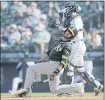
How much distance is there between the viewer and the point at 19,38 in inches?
647

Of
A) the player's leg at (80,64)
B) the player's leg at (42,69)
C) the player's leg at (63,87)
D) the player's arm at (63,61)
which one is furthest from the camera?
the player's leg at (80,64)

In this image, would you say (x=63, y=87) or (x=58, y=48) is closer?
(x=58, y=48)

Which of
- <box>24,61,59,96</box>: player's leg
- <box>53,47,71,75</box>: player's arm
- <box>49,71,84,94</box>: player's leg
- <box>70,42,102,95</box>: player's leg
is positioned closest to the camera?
<box>53,47,71,75</box>: player's arm

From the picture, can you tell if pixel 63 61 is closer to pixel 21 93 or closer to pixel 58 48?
pixel 58 48

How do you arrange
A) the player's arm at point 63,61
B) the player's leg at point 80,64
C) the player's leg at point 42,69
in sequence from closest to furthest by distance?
the player's arm at point 63,61
the player's leg at point 42,69
the player's leg at point 80,64

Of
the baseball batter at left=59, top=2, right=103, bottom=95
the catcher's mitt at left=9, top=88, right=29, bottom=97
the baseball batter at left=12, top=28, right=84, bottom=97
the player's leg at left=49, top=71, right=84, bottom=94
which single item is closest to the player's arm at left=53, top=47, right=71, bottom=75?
the baseball batter at left=12, top=28, right=84, bottom=97

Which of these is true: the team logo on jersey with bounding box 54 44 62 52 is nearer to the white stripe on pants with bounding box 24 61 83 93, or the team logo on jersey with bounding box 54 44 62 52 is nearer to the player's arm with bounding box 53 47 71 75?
the player's arm with bounding box 53 47 71 75

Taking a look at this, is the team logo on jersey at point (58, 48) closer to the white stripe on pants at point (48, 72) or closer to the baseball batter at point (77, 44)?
the white stripe on pants at point (48, 72)

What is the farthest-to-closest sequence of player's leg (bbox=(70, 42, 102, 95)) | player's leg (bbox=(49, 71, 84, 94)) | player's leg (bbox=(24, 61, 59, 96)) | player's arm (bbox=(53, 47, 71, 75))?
1. player's leg (bbox=(70, 42, 102, 95))
2. player's leg (bbox=(49, 71, 84, 94))
3. player's leg (bbox=(24, 61, 59, 96))
4. player's arm (bbox=(53, 47, 71, 75))

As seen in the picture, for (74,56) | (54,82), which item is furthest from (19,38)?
(54,82)

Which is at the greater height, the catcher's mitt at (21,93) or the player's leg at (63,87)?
the player's leg at (63,87)

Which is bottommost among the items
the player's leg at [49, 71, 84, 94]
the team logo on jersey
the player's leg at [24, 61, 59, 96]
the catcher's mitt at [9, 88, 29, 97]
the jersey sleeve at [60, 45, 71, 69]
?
the catcher's mitt at [9, 88, 29, 97]

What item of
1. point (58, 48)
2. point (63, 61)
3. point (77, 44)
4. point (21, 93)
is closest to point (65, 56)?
point (63, 61)

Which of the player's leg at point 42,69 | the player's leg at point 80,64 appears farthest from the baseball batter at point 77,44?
the player's leg at point 42,69
